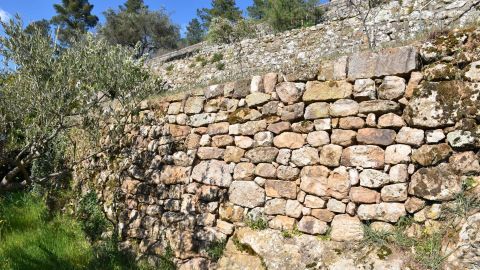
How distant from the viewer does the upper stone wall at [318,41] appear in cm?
756

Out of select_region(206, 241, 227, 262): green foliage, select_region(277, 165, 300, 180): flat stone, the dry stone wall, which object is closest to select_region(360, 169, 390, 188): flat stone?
the dry stone wall

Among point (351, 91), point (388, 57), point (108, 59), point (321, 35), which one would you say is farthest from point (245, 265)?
point (321, 35)

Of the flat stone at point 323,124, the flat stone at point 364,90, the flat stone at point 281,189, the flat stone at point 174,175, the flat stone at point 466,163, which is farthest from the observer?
the flat stone at point 174,175

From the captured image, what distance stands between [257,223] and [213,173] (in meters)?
0.97

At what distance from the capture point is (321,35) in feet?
31.8

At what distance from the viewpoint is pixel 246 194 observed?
4.95 meters

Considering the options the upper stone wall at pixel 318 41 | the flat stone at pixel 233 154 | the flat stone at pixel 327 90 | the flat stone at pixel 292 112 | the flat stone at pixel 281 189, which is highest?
the upper stone wall at pixel 318 41

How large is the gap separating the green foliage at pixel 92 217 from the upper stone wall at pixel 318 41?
2.53 m

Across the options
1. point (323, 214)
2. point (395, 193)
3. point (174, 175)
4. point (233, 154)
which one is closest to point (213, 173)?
point (233, 154)

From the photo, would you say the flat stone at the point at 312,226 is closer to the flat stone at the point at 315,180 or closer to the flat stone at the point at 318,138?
the flat stone at the point at 315,180

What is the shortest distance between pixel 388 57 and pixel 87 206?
5.32 m

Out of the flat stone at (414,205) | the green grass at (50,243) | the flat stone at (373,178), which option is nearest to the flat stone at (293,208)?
the flat stone at (373,178)

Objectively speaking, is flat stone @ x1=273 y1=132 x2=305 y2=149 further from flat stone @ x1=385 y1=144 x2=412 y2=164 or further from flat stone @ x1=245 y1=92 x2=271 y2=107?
flat stone @ x1=385 y1=144 x2=412 y2=164

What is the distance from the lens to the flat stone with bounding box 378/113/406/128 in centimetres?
399
